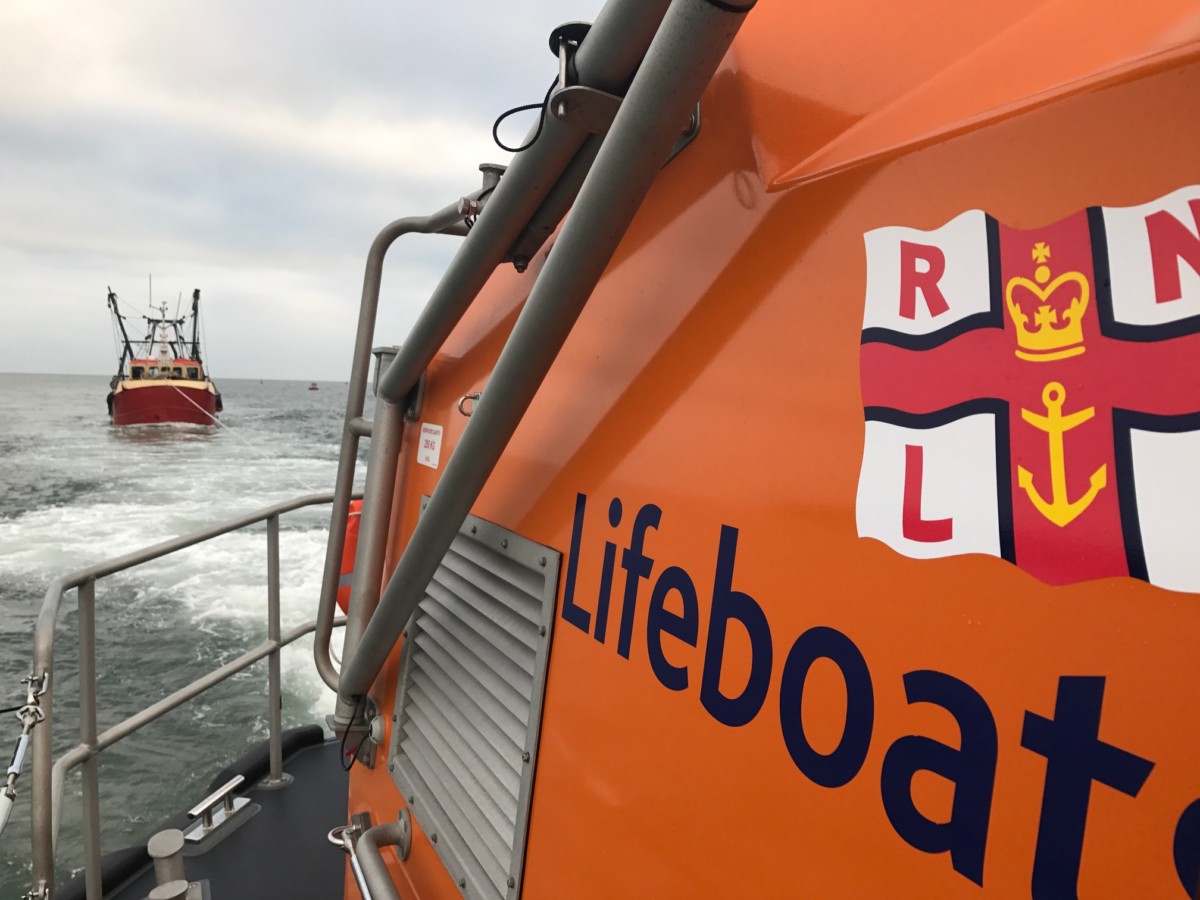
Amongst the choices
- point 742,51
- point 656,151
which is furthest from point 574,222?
point 742,51

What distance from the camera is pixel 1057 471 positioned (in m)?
0.62

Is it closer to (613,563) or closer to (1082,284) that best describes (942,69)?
(1082,284)

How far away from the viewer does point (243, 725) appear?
782 cm

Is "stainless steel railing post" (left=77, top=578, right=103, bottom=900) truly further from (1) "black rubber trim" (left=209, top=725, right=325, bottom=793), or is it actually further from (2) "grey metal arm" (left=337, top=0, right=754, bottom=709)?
(2) "grey metal arm" (left=337, top=0, right=754, bottom=709)

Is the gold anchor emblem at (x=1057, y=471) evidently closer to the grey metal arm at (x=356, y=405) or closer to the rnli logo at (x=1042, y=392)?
the rnli logo at (x=1042, y=392)

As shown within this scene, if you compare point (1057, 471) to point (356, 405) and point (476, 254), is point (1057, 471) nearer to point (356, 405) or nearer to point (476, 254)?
point (476, 254)

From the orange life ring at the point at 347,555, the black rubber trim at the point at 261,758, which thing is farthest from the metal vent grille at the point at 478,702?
the black rubber trim at the point at 261,758

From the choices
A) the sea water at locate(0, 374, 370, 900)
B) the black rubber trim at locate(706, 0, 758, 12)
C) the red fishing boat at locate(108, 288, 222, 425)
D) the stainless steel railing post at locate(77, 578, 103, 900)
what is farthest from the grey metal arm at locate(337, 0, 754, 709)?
the red fishing boat at locate(108, 288, 222, 425)

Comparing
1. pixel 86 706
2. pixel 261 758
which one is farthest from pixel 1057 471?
pixel 261 758

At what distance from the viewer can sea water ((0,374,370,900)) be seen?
22.2 feet

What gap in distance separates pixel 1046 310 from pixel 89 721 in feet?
8.21

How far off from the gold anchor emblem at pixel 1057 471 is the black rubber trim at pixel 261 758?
338 centimetres

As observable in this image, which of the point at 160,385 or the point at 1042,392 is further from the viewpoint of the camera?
the point at 160,385

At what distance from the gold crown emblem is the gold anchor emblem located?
36 millimetres
